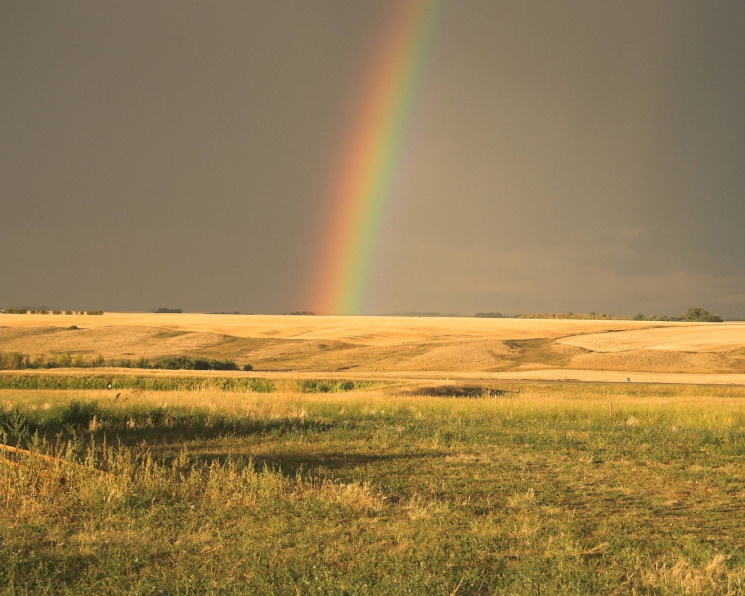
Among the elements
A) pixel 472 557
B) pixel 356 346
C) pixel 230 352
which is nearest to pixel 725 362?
pixel 356 346

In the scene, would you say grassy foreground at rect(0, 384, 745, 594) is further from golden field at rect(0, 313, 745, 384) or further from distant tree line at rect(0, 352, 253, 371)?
distant tree line at rect(0, 352, 253, 371)

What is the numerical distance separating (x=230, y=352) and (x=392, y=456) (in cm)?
7138

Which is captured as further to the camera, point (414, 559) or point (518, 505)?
point (518, 505)

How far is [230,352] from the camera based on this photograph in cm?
8519

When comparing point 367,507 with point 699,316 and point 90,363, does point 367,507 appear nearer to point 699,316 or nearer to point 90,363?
point 90,363

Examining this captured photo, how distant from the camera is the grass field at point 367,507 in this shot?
7.97 metres

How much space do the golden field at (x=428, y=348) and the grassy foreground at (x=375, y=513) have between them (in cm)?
3390

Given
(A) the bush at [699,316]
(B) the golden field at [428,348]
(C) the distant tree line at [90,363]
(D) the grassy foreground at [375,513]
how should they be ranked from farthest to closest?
(A) the bush at [699,316]
(B) the golden field at [428,348]
(C) the distant tree line at [90,363]
(D) the grassy foreground at [375,513]

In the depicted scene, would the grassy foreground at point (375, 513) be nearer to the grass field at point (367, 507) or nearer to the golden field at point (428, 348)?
the grass field at point (367, 507)

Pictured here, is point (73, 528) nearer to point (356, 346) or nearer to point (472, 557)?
point (472, 557)

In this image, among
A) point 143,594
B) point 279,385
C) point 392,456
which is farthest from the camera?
point 279,385

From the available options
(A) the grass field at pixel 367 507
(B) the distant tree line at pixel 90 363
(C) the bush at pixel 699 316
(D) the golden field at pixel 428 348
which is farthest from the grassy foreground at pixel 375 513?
(C) the bush at pixel 699 316

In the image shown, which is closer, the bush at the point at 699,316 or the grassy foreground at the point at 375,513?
the grassy foreground at the point at 375,513

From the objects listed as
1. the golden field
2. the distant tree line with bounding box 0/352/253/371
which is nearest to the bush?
the golden field
